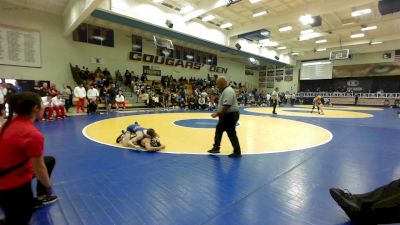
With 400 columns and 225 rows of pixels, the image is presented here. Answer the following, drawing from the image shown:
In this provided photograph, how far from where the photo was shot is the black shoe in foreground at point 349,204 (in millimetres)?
2191

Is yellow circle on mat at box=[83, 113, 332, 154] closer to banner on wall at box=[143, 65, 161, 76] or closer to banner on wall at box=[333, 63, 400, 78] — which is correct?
banner on wall at box=[143, 65, 161, 76]

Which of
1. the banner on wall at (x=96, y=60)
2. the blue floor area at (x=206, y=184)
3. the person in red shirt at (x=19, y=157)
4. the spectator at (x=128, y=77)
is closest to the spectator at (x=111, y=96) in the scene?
the spectator at (x=128, y=77)

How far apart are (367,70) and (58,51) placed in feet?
100

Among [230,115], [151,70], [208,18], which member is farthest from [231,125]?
[151,70]

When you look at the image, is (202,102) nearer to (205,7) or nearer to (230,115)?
(205,7)

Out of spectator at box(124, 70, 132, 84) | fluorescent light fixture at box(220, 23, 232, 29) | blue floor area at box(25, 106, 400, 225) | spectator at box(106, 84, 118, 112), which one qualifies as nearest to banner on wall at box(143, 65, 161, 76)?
spectator at box(124, 70, 132, 84)

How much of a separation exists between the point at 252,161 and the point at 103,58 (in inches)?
650

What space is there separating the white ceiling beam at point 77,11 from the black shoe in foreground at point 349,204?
10.6m

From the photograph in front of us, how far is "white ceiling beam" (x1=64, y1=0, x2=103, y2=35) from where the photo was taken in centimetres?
985

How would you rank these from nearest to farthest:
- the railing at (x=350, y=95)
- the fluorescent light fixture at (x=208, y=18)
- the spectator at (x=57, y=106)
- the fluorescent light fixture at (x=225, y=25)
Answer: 1. the spectator at (x=57, y=106)
2. the fluorescent light fixture at (x=208, y=18)
3. the fluorescent light fixture at (x=225, y=25)
4. the railing at (x=350, y=95)

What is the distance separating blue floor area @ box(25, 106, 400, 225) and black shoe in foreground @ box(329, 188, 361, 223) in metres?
0.12

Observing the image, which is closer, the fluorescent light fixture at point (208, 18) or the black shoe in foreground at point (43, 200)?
the black shoe in foreground at point (43, 200)

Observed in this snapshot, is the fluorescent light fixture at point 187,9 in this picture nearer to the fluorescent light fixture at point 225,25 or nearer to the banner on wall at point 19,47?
the fluorescent light fixture at point 225,25

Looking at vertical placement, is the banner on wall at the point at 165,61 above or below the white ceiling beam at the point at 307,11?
below
